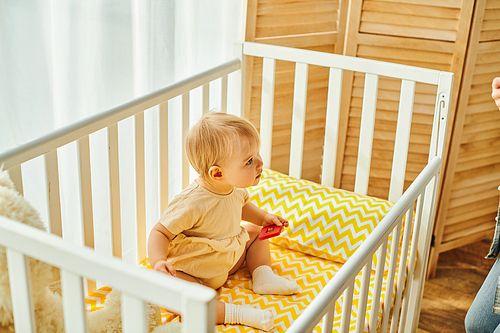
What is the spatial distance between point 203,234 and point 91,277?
24.7 inches

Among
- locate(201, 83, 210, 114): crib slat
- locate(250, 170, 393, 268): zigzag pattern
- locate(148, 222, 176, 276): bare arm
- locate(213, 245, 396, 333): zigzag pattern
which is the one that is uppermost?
locate(201, 83, 210, 114): crib slat

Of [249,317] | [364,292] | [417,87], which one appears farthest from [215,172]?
[417,87]

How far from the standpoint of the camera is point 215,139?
3.90ft

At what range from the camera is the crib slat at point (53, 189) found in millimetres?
1101

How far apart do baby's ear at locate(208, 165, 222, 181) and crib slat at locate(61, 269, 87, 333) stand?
0.58 m

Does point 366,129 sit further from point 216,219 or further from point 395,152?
point 216,219

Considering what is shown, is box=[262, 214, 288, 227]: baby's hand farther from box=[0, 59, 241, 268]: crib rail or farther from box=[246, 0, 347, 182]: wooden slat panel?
box=[246, 0, 347, 182]: wooden slat panel

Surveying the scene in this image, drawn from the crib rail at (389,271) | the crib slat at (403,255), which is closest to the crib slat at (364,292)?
the crib rail at (389,271)

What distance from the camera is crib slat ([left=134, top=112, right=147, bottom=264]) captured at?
1311mm

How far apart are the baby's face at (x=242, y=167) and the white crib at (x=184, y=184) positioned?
0.81 ft

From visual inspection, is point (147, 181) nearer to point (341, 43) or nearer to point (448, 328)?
point (341, 43)

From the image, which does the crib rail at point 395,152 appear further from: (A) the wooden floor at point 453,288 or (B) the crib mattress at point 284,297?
(A) the wooden floor at point 453,288

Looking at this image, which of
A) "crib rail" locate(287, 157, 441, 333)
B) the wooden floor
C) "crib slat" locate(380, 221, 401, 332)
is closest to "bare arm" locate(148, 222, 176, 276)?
"crib rail" locate(287, 157, 441, 333)

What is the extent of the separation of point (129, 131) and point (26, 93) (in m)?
0.37
